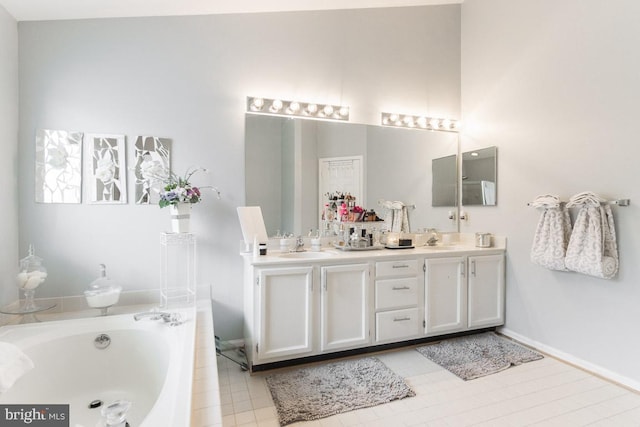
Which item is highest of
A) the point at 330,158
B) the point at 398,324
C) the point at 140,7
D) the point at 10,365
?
the point at 140,7

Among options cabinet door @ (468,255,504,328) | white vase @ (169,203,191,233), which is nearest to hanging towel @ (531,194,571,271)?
cabinet door @ (468,255,504,328)

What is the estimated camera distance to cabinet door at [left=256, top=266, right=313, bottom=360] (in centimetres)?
225

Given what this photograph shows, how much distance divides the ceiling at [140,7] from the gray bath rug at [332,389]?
2901mm

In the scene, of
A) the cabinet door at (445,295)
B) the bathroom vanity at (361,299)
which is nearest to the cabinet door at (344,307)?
the bathroom vanity at (361,299)

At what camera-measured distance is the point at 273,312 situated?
228cm

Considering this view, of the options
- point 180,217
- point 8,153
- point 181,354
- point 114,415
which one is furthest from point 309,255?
point 8,153

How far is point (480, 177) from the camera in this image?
326cm

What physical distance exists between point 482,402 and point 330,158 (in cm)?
220

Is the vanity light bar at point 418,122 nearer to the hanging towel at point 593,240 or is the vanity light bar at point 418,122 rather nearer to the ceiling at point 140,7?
the ceiling at point 140,7

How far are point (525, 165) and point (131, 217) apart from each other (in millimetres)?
3376

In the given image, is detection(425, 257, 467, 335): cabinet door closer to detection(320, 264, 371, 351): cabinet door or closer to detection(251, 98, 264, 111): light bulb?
detection(320, 264, 371, 351): cabinet door

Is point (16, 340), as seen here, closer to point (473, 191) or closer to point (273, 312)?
point (273, 312)

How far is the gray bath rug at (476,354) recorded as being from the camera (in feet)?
7.77

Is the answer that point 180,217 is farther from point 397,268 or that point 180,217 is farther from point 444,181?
point 444,181
